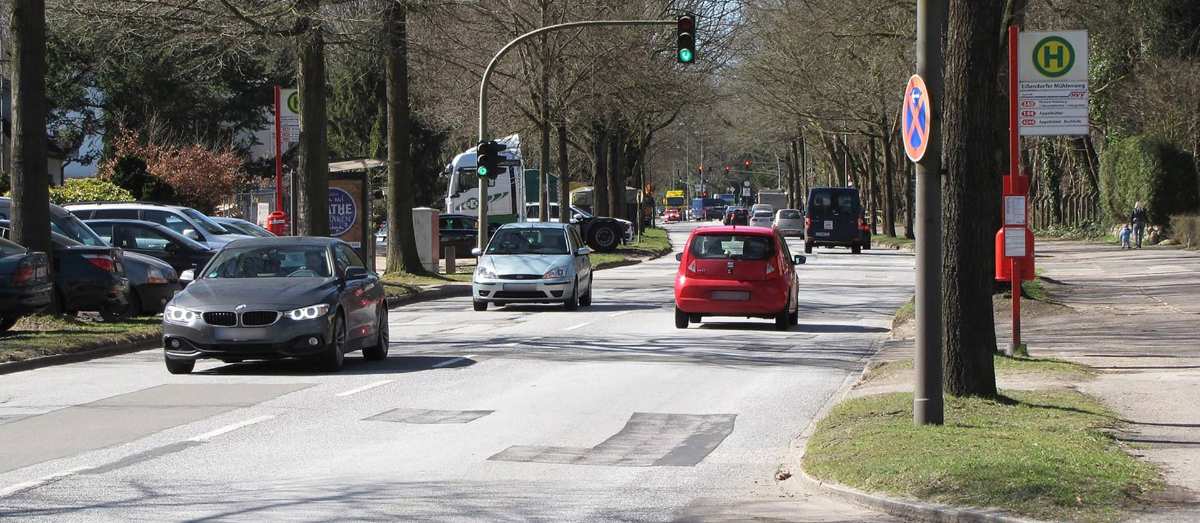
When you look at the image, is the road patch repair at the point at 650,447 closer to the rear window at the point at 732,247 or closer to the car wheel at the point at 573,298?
the rear window at the point at 732,247

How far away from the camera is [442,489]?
31.0 feet

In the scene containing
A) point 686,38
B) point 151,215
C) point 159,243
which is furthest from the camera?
point 686,38

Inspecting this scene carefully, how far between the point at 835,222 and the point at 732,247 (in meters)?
33.9

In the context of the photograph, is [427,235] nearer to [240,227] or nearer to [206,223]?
[240,227]

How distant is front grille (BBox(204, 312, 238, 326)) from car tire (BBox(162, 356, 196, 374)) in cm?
76

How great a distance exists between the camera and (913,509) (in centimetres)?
848

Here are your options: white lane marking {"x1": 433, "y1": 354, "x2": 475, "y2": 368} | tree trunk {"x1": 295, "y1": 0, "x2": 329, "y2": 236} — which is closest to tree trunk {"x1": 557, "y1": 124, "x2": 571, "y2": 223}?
tree trunk {"x1": 295, "y1": 0, "x2": 329, "y2": 236}

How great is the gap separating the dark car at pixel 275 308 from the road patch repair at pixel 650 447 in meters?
4.19

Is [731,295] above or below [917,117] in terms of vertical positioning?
below

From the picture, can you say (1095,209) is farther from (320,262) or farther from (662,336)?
(320,262)

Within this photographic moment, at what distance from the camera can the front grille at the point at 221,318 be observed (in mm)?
15469

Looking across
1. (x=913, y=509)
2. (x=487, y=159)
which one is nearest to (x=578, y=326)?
(x=487, y=159)

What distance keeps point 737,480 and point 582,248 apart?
17.9m

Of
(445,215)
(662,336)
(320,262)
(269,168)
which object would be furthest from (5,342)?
(269,168)
